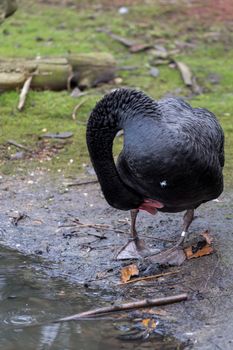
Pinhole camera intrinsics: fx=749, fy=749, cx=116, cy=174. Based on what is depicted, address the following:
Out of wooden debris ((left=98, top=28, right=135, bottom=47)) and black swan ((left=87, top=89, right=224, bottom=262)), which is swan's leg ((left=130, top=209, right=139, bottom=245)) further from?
wooden debris ((left=98, top=28, right=135, bottom=47))

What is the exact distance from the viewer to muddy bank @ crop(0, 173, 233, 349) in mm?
5008

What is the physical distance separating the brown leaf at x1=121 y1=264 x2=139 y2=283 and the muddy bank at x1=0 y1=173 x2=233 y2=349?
0.18 ft

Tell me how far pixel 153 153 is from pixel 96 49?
694 centimetres

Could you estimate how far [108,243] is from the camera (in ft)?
20.3

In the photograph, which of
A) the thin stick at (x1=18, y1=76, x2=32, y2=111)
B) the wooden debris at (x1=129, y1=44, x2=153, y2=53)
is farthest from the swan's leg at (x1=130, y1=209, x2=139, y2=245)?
the wooden debris at (x1=129, y1=44, x2=153, y2=53)

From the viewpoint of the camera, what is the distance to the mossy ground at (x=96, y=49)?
27.7 feet

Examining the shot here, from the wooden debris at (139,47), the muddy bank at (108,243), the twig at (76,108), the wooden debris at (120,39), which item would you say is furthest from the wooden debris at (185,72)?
the muddy bank at (108,243)

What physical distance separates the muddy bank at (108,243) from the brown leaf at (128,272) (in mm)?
55

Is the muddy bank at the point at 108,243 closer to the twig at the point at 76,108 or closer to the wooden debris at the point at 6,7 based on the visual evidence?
the twig at the point at 76,108

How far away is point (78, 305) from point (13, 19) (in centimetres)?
903

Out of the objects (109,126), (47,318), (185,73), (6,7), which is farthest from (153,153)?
(185,73)

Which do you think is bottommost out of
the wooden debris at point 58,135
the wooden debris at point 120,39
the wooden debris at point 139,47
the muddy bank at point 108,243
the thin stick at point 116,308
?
the wooden debris at point 120,39

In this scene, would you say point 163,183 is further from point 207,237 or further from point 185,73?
point 185,73

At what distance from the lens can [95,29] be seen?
41.9 feet
